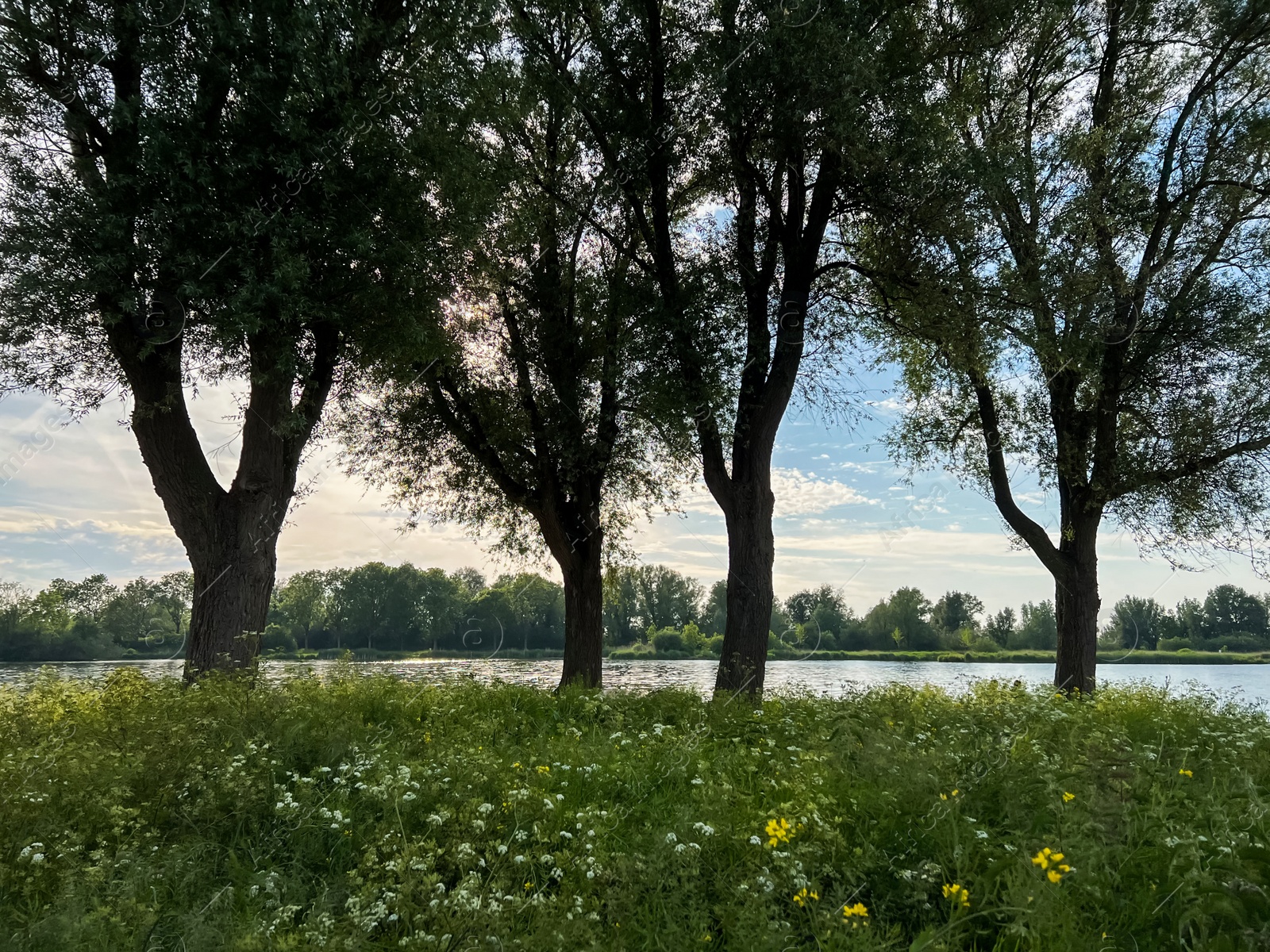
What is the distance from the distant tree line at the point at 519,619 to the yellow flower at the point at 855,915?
39.0 ft

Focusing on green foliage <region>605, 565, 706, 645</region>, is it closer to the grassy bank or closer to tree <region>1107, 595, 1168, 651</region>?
the grassy bank

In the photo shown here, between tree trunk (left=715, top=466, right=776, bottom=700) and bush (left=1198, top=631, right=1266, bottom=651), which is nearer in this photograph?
tree trunk (left=715, top=466, right=776, bottom=700)

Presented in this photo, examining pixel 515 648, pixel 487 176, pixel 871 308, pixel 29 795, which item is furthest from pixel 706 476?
pixel 515 648

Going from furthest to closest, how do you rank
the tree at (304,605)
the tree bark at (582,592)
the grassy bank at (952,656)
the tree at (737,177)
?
1. the grassy bank at (952,656)
2. the tree at (304,605)
3. the tree bark at (582,592)
4. the tree at (737,177)

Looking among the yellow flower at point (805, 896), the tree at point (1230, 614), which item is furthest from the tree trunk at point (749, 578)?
the tree at point (1230, 614)

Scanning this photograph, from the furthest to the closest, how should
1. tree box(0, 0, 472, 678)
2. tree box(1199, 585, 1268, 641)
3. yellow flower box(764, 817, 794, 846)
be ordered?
1. tree box(1199, 585, 1268, 641)
2. tree box(0, 0, 472, 678)
3. yellow flower box(764, 817, 794, 846)

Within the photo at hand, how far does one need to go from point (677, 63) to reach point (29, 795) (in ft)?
44.4

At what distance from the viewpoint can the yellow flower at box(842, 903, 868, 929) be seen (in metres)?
3.91

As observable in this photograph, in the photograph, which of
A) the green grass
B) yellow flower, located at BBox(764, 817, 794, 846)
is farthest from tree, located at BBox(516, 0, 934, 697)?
yellow flower, located at BBox(764, 817, 794, 846)

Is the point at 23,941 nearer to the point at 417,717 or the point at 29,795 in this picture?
the point at 29,795

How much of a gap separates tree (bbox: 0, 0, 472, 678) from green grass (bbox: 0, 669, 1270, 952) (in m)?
4.73

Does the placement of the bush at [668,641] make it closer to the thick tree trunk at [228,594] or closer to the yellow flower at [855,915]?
the thick tree trunk at [228,594]

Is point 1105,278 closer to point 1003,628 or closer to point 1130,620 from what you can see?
point 1130,620

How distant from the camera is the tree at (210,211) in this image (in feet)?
35.2
